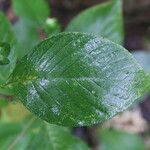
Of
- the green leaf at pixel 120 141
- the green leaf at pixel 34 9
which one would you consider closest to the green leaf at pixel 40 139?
the green leaf at pixel 34 9

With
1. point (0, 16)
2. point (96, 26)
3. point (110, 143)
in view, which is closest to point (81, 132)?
point (110, 143)

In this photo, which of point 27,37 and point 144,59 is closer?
point 27,37

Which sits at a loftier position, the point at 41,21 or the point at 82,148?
the point at 41,21

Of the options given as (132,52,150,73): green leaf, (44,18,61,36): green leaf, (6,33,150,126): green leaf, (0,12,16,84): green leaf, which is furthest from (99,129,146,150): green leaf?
(6,33,150,126): green leaf

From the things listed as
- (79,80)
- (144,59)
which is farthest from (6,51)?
(144,59)

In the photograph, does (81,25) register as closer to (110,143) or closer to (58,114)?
(58,114)

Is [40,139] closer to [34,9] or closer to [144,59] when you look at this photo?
[34,9]
